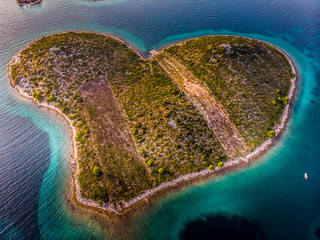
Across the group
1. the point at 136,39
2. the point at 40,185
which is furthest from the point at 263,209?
the point at 136,39

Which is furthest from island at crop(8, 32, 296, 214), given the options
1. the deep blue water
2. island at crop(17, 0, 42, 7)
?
island at crop(17, 0, 42, 7)

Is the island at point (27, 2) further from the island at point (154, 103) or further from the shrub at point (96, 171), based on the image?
the shrub at point (96, 171)

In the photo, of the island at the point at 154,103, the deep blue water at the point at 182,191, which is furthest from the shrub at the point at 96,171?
the deep blue water at the point at 182,191

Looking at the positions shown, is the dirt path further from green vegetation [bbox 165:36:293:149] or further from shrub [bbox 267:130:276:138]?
shrub [bbox 267:130:276:138]

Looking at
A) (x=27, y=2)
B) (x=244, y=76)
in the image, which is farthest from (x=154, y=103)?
(x=27, y=2)

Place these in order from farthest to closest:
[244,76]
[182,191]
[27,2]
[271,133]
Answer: [27,2], [244,76], [271,133], [182,191]

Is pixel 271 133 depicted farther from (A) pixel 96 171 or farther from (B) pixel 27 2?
(B) pixel 27 2

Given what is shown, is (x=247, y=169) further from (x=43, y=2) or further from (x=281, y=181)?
(x=43, y=2)
